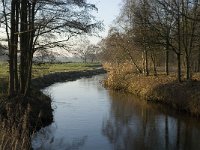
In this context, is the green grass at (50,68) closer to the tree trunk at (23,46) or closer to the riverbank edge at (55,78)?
the riverbank edge at (55,78)

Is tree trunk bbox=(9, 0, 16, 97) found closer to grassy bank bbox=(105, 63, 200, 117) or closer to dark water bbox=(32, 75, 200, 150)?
dark water bbox=(32, 75, 200, 150)

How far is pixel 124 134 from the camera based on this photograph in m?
21.8

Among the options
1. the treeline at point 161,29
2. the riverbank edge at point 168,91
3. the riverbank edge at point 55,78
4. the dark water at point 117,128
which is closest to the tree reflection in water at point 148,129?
the dark water at point 117,128

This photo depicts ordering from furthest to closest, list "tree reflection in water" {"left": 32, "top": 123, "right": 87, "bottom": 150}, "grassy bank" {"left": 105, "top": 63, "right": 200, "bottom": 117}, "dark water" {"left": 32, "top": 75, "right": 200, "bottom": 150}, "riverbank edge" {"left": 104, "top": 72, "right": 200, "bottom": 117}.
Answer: "grassy bank" {"left": 105, "top": 63, "right": 200, "bottom": 117}
"riverbank edge" {"left": 104, "top": 72, "right": 200, "bottom": 117}
"dark water" {"left": 32, "top": 75, "right": 200, "bottom": 150}
"tree reflection in water" {"left": 32, "top": 123, "right": 87, "bottom": 150}

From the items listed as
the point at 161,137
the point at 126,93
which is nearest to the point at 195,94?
the point at 161,137

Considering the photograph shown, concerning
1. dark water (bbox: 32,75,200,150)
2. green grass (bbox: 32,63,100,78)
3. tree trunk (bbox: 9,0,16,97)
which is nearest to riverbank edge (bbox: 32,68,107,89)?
green grass (bbox: 32,63,100,78)

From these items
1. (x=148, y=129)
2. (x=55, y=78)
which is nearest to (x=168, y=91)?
(x=148, y=129)

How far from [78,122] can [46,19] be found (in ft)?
22.2

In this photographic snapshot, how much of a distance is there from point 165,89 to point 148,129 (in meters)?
10.3

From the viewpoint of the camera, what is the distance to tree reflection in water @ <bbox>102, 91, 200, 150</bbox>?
19453 millimetres

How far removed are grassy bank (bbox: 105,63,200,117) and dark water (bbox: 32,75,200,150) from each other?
1043mm

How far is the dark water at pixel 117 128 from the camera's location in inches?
758

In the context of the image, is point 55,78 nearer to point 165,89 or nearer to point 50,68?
point 50,68

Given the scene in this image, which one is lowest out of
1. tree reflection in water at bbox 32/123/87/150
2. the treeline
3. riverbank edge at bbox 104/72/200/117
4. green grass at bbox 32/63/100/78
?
tree reflection in water at bbox 32/123/87/150
